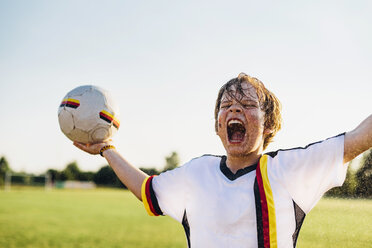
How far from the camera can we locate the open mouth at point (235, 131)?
2.15 meters

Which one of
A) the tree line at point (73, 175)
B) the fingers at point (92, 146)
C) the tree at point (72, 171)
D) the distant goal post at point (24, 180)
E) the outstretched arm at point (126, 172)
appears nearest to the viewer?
the outstretched arm at point (126, 172)

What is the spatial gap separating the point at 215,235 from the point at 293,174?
21.6 inches

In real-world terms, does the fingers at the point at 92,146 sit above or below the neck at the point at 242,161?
above

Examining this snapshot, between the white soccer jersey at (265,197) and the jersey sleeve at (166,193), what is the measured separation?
11 cm

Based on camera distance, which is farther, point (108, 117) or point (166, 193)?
point (108, 117)

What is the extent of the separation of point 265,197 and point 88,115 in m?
1.41

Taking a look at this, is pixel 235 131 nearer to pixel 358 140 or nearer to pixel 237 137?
pixel 237 137

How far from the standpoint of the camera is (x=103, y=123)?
265cm

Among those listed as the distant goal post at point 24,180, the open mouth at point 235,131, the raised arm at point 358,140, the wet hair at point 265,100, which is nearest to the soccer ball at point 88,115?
the wet hair at point 265,100

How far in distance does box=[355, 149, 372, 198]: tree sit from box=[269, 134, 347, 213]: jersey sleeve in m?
1.15

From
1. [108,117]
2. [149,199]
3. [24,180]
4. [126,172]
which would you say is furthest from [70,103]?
[24,180]

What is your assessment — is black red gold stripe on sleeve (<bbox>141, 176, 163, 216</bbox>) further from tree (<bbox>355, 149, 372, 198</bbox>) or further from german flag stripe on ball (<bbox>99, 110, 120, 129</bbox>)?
tree (<bbox>355, 149, 372, 198</bbox>)

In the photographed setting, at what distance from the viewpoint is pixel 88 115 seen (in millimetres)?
2645

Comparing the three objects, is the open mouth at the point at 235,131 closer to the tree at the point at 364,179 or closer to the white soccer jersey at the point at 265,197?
the white soccer jersey at the point at 265,197
